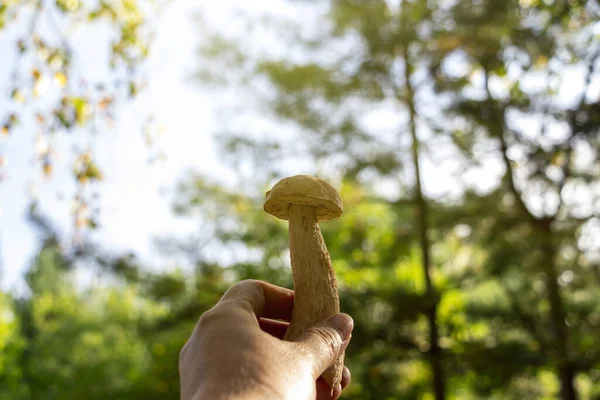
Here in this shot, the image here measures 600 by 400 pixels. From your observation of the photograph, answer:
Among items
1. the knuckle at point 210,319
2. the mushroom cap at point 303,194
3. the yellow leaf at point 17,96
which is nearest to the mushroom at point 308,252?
the mushroom cap at point 303,194

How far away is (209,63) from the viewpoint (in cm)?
→ 1205

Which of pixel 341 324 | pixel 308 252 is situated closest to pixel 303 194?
pixel 308 252

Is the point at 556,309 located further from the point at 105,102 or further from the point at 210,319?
the point at 210,319

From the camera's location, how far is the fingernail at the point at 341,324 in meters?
1.54

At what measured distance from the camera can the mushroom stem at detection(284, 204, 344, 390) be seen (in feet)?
5.29

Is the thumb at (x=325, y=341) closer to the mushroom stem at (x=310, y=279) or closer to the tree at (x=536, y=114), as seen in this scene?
the mushroom stem at (x=310, y=279)

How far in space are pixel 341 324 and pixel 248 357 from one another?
442 millimetres

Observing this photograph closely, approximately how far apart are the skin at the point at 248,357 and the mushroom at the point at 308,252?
0.32 ft

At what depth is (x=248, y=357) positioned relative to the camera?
1200mm

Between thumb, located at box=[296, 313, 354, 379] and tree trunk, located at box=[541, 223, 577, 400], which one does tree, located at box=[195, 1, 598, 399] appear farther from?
thumb, located at box=[296, 313, 354, 379]

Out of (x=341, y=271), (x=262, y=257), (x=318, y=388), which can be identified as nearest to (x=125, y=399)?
(x=262, y=257)

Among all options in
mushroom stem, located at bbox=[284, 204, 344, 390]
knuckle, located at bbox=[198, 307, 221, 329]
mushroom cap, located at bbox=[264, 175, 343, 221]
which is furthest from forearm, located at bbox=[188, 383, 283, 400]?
mushroom cap, located at bbox=[264, 175, 343, 221]

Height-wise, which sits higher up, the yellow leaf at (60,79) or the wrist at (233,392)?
the yellow leaf at (60,79)

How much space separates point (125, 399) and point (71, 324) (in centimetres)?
1010
